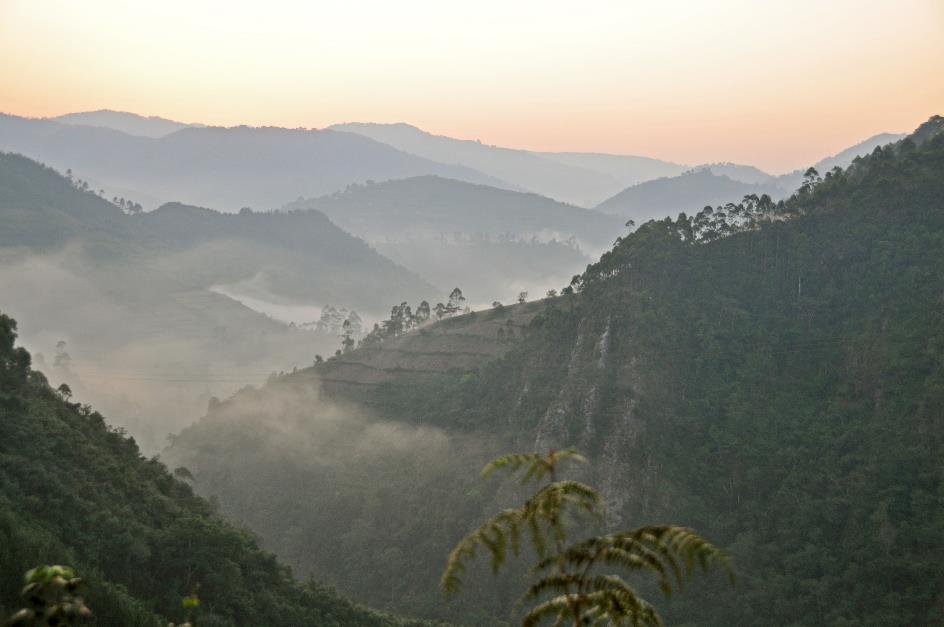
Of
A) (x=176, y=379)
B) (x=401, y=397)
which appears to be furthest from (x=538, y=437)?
(x=176, y=379)

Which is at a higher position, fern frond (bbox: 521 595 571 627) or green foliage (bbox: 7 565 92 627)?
green foliage (bbox: 7 565 92 627)

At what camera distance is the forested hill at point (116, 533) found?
38.6 m

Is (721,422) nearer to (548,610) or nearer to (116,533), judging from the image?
(116,533)

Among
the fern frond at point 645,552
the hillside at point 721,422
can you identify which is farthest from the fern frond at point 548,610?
the hillside at point 721,422

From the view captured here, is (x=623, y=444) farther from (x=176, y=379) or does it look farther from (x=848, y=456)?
(x=176, y=379)

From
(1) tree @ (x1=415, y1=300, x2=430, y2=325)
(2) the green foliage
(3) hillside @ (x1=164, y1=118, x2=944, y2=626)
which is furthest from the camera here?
(1) tree @ (x1=415, y1=300, x2=430, y2=325)

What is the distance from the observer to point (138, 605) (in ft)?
129

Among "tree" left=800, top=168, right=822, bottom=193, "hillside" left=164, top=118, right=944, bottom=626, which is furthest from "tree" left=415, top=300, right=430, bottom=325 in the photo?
"tree" left=800, top=168, right=822, bottom=193

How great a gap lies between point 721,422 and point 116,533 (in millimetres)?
53056

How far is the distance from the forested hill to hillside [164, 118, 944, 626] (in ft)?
75.4

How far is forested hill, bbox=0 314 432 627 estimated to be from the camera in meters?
38.6

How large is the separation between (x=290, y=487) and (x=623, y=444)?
39.4 m

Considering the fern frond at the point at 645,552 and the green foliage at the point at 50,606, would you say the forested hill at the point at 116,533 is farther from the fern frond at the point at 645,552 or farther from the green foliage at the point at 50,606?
the fern frond at the point at 645,552

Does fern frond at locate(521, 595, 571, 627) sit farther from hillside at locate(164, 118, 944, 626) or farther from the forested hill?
hillside at locate(164, 118, 944, 626)
